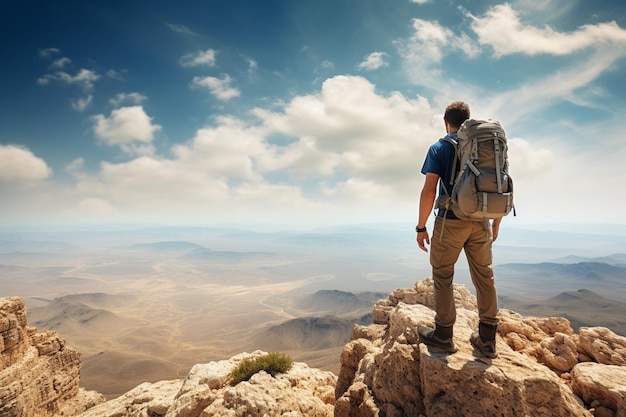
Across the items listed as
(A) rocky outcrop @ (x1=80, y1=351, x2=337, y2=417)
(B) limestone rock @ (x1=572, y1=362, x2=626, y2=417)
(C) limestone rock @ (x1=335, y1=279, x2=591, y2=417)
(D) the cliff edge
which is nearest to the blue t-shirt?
(C) limestone rock @ (x1=335, y1=279, x2=591, y2=417)

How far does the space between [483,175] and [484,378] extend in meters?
2.65

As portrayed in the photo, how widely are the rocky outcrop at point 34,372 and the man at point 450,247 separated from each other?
2147 cm

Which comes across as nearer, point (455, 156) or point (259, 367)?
point (455, 156)

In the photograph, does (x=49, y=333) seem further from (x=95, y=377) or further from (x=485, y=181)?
(x=95, y=377)

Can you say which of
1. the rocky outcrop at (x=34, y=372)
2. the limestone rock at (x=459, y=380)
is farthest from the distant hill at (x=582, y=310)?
the rocky outcrop at (x=34, y=372)

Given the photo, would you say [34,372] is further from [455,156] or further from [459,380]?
[455,156]

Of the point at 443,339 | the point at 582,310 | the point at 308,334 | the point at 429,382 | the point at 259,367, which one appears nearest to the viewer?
the point at 429,382

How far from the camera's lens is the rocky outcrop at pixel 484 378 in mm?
3375

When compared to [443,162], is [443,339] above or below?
below

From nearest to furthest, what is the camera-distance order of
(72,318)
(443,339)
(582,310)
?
1. (443,339)
2. (582,310)
3. (72,318)

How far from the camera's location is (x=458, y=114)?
163 inches

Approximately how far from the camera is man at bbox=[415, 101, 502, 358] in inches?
152

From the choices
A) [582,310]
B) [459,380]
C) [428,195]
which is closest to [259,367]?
[459,380]

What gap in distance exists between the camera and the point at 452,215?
3.86 meters
